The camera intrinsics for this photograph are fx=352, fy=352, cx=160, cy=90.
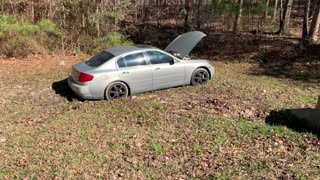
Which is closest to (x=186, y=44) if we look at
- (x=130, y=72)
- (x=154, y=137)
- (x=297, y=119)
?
(x=130, y=72)

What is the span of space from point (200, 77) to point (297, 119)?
140 inches

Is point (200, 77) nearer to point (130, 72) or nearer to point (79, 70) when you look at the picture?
point (130, 72)

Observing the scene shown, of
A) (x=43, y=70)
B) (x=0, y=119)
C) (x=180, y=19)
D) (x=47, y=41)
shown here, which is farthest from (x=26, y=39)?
(x=180, y=19)

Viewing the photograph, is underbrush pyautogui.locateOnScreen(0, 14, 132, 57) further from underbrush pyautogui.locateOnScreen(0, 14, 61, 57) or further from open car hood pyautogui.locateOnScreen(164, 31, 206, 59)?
open car hood pyautogui.locateOnScreen(164, 31, 206, 59)

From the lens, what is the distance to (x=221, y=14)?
1970 centimetres

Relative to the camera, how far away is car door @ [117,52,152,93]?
32.4ft

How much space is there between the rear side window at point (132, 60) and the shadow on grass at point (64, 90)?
1597mm

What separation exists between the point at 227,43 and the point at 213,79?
6.10m

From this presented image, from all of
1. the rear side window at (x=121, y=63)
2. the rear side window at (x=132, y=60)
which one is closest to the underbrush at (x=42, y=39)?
the rear side window at (x=132, y=60)

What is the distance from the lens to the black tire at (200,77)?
36.2ft

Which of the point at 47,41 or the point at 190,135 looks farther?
the point at 47,41

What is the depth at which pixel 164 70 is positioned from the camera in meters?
10.4

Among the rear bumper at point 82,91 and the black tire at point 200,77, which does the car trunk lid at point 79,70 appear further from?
the black tire at point 200,77

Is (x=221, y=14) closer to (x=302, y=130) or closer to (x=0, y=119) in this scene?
(x=302, y=130)
